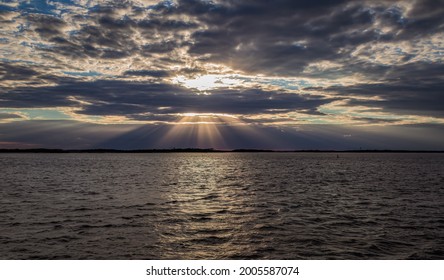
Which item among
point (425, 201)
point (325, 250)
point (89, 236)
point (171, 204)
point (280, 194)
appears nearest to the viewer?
point (325, 250)

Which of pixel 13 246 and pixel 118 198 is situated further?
pixel 118 198

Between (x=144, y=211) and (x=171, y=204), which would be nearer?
(x=144, y=211)

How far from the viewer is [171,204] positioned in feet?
127

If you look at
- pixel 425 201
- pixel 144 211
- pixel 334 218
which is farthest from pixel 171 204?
pixel 425 201

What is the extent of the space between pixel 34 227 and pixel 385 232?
26182 mm

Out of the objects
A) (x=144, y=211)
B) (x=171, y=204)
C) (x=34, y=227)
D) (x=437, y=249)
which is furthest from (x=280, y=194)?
(x=34, y=227)

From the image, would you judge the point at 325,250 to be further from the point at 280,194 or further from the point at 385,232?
the point at 280,194

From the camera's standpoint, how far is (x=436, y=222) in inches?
1153

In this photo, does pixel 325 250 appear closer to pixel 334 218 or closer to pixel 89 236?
pixel 334 218

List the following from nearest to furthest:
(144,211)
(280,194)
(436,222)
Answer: (436,222), (144,211), (280,194)

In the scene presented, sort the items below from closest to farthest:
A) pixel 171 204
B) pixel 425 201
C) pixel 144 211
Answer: pixel 144 211 < pixel 171 204 < pixel 425 201

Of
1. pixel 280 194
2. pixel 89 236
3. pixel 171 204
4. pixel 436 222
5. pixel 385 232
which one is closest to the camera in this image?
pixel 89 236
